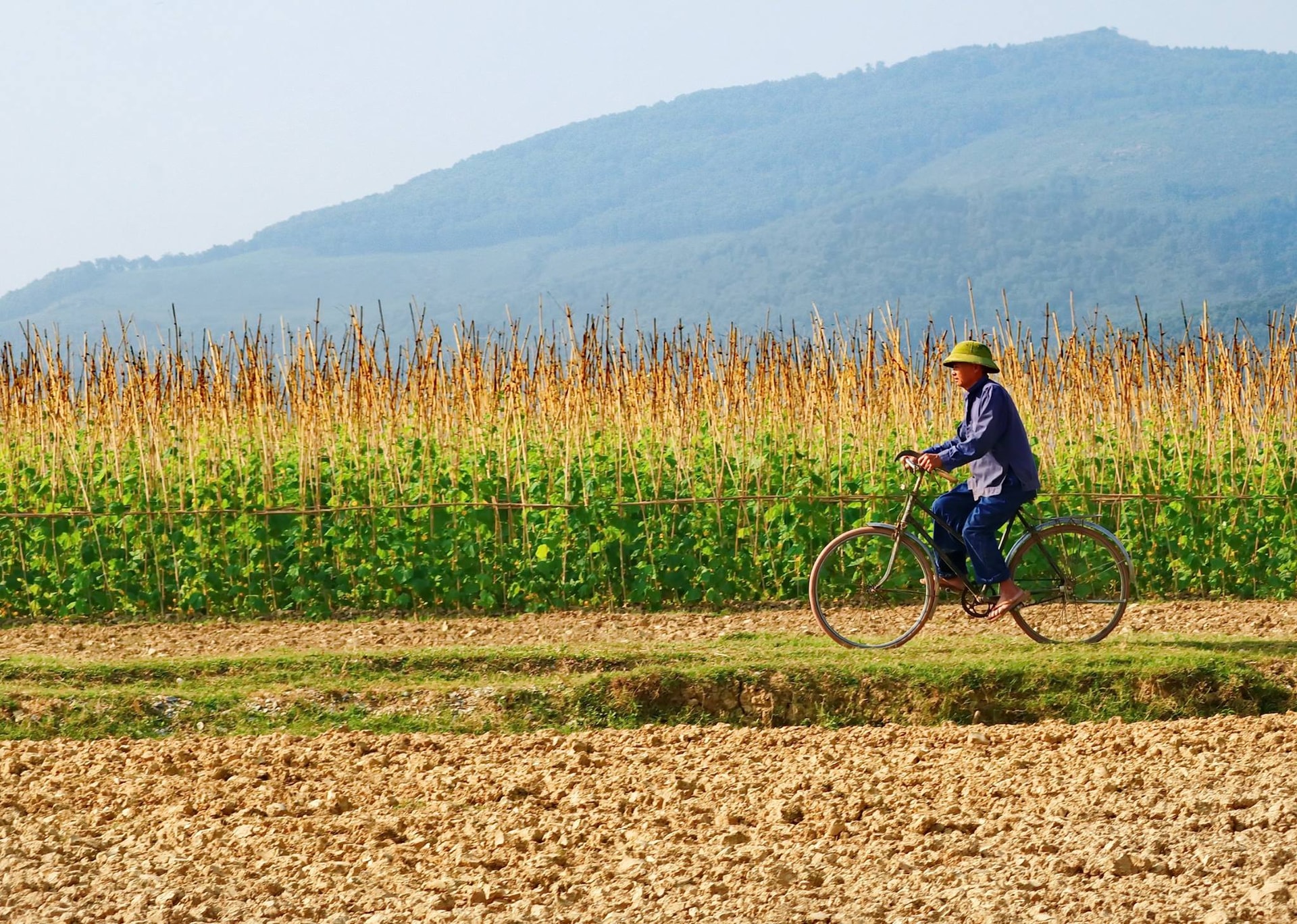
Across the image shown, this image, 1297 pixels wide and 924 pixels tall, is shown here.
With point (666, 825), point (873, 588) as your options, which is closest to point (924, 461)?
point (873, 588)

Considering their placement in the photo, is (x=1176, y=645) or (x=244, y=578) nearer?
(x=1176, y=645)

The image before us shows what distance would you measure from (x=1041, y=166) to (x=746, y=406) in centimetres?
17280

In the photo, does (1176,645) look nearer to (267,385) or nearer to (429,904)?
(429,904)

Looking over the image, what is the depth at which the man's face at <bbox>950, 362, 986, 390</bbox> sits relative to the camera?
6883 mm

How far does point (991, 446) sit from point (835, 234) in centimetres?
14146

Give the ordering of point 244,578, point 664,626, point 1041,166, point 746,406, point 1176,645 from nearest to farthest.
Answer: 1. point 1176,645
2. point 664,626
3. point 244,578
4. point 746,406
5. point 1041,166

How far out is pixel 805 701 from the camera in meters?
6.55

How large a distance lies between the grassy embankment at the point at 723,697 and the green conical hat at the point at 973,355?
138 cm

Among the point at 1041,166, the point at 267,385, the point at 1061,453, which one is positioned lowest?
the point at 1061,453

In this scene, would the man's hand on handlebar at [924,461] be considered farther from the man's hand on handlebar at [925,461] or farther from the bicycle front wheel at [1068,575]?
the bicycle front wheel at [1068,575]

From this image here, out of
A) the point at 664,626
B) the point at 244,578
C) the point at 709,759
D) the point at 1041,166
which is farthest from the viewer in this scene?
the point at 1041,166

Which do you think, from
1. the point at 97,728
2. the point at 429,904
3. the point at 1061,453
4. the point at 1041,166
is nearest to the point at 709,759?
the point at 429,904

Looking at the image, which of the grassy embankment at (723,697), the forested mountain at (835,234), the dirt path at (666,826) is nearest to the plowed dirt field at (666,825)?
the dirt path at (666,826)

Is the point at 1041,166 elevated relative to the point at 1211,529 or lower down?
elevated
